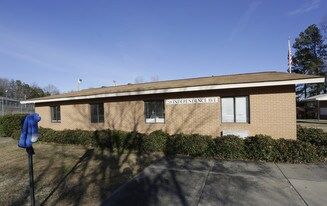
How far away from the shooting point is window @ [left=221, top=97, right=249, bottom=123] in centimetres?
955

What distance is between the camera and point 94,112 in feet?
44.7

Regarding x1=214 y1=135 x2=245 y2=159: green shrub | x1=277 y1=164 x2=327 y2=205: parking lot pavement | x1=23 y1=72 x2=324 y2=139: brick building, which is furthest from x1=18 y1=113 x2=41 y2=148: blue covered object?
x1=23 y1=72 x2=324 y2=139: brick building

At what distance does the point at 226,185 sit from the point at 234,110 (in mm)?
4707

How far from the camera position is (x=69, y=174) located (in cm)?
668

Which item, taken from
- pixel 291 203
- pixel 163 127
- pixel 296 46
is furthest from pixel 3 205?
pixel 296 46

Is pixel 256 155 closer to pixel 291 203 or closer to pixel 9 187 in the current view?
pixel 291 203

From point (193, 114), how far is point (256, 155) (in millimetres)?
3419

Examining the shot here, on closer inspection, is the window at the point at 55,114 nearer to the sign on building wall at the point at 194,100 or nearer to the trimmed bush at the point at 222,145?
the trimmed bush at the point at 222,145

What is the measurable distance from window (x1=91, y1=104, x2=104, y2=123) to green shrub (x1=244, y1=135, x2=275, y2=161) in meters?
8.67

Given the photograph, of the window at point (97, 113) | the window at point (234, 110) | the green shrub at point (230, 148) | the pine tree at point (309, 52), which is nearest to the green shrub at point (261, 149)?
the green shrub at point (230, 148)

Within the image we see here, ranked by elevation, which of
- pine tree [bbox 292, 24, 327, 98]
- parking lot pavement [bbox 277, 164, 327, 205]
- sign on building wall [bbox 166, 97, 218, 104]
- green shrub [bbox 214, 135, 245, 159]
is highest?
pine tree [bbox 292, 24, 327, 98]

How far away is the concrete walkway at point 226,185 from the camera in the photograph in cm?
476

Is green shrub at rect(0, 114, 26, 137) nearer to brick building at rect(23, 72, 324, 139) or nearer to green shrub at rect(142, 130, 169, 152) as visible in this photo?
brick building at rect(23, 72, 324, 139)

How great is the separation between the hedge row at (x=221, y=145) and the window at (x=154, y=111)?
1.33m
